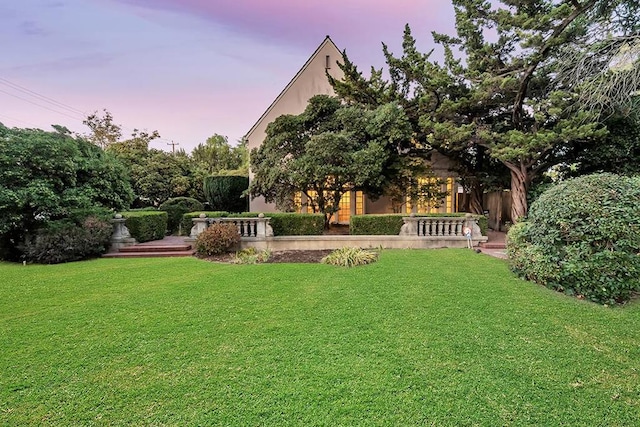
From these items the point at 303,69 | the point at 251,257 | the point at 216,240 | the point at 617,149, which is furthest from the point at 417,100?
the point at 216,240

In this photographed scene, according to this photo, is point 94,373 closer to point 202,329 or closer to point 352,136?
point 202,329

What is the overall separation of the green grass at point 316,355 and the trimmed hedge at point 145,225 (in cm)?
420

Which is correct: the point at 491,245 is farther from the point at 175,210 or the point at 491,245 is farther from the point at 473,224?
the point at 175,210

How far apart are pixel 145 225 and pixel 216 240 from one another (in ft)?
Result: 11.6

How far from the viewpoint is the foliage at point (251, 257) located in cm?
763

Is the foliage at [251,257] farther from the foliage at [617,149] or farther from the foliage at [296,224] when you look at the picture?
the foliage at [617,149]

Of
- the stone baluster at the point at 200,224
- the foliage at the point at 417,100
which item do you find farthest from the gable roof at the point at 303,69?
the stone baluster at the point at 200,224

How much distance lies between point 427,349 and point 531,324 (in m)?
1.82

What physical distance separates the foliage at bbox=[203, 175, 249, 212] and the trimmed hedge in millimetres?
5170

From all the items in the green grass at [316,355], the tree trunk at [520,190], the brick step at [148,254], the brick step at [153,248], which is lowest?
the green grass at [316,355]

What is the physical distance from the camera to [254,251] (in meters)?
8.59

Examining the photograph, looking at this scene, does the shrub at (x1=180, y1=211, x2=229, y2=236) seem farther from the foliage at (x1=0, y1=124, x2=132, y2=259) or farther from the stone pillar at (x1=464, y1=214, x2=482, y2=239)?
the stone pillar at (x1=464, y1=214, x2=482, y2=239)

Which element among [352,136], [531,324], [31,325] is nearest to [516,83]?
[352,136]

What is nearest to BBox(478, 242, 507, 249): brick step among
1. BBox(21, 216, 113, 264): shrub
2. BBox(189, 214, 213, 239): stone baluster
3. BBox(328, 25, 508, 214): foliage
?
BBox(328, 25, 508, 214): foliage
